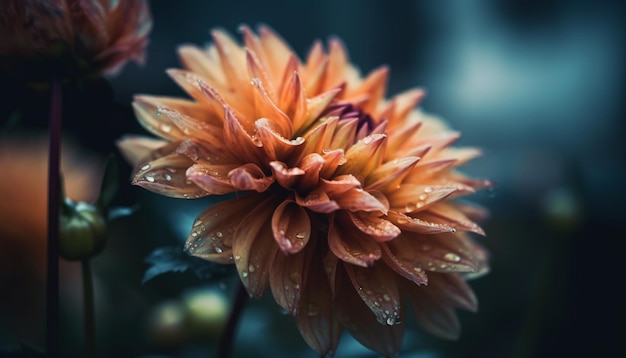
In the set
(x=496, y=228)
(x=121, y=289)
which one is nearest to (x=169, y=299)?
(x=121, y=289)

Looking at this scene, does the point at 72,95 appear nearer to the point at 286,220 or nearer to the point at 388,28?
the point at 286,220

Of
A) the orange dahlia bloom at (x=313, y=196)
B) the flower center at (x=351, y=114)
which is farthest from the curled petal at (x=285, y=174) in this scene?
the flower center at (x=351, y=114)

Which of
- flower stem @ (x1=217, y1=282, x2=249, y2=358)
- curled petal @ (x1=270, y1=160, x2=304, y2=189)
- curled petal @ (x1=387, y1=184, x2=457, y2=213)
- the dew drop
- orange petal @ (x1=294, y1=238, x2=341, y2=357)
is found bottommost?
flower stem @ (x1=217, y1=282, x2=249, y2=358)

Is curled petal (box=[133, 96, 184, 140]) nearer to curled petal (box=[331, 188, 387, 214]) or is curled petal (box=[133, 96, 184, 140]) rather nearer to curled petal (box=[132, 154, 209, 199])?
curled petal (box=[132, 154, 209, 199])

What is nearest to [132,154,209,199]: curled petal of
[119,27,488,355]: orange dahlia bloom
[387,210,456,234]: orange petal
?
[119,27,488,355]: orange dahlia bloom

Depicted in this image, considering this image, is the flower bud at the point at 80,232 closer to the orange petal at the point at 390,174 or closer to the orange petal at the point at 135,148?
the orange petal at the point at 135,148

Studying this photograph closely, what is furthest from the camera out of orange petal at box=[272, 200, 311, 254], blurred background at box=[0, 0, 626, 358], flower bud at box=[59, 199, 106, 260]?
blurred background at box=[0, 0, 626, 358]
